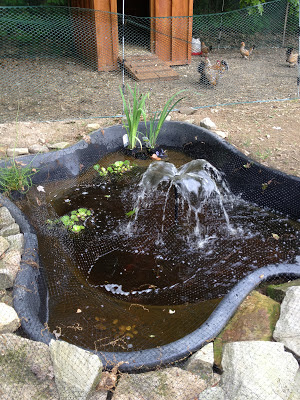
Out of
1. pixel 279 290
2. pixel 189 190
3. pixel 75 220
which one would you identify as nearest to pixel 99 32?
pixel 189 190

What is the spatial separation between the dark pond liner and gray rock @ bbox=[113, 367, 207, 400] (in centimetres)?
5

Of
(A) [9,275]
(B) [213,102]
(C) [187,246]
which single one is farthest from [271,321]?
(B) [213,102]

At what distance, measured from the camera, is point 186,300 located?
2.39m

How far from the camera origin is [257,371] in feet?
5.48

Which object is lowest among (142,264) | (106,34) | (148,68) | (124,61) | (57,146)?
(142,264)

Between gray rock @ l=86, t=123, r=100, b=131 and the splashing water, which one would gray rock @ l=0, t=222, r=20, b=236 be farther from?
gray rock @ l=86, t=123, r=100, b=131

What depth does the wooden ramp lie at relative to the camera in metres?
6.25

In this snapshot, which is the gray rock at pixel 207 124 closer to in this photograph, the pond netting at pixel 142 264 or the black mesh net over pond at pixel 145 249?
the pond netting at pixel 142 264

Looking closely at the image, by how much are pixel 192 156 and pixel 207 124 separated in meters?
0.40

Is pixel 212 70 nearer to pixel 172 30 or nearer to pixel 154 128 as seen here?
pixel 172 30

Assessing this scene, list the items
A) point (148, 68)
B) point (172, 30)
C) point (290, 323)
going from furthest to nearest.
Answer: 1. point (172, 30)
2. point (148, 68)
3. point (290, 323)

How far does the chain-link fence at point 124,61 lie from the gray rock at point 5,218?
7.22 ft

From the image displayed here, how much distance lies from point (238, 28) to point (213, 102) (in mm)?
4396

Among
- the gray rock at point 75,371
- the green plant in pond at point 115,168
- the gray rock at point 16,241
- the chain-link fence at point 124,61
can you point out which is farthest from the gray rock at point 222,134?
the gray rock at point 75,371
